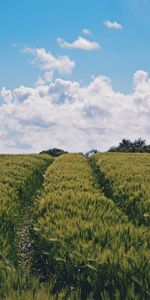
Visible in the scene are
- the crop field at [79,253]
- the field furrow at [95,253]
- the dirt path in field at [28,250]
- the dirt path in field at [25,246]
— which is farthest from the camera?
the dirt path in field at [25,246]

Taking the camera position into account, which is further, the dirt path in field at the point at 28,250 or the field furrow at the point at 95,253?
the dirt path in field at the point at 28,250

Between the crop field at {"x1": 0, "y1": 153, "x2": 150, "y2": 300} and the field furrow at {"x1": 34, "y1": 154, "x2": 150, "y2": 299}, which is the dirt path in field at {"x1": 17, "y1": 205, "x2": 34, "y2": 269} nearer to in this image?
the crop field at {"x1": 0, "y1": 153, "x2": 150, "y2": 300}

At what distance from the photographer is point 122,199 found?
10.4 meters

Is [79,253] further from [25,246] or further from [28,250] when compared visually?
[25,246]

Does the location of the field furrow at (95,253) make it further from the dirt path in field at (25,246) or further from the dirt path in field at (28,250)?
the dirt path in field at (25,246)

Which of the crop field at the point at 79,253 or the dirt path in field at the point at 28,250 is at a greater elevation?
the crop field at the point at 79,253

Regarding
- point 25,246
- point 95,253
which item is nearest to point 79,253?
point 95,253

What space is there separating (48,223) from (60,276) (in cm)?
139

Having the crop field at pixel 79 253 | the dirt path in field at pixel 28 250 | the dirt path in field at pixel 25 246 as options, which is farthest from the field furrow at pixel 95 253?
the dirt path in field at pixel 25 246

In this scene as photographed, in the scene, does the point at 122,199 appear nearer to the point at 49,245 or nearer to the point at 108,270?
the point at 49,245

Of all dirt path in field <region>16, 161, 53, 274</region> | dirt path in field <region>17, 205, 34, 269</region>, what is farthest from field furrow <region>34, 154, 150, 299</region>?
dirt path in field <region>17, 205, 34, 269</region>

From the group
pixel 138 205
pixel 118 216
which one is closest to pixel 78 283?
pixel 118 216

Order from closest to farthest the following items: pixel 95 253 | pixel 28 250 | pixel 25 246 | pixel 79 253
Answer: pixel 95 253 → pixel 79 253 → pixel 28 250 → pixel 25 246

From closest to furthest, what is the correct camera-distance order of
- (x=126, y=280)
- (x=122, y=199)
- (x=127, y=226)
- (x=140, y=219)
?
(x=126, y=280) < (x=127, y=226) < (x=140, y=219) < (x=122, y=199)
